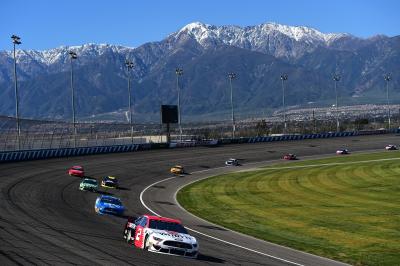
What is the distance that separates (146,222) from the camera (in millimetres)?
26469

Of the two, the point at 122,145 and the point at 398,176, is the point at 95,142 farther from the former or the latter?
the point at 398,176

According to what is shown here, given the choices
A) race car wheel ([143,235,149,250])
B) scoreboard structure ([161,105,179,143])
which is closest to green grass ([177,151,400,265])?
race car wheel ([143,235,149,250])

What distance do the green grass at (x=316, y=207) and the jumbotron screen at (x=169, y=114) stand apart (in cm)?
3839

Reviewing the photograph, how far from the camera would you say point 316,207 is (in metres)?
47.2

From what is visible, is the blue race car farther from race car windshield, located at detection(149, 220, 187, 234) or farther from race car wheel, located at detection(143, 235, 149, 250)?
race car wheel, located at detection(143, 235, 149, 250)

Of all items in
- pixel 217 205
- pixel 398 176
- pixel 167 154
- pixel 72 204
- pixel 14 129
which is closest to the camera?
pixel 72 204

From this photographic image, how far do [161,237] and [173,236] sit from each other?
47 centimetres

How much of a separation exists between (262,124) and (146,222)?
524 feet

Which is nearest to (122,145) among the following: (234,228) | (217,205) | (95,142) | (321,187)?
(95,142)

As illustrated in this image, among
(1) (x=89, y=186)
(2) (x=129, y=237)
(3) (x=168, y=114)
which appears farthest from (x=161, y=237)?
(3) (x=168, y=114)

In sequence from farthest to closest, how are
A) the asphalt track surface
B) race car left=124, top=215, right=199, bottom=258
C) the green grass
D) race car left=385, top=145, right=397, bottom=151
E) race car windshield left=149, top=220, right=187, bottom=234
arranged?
race car left=385, top=145, right=397, bottom=151, the green grass, race car windshield left=149, top=220, right=187, bottom=234, race car left=124, top=215, right=199, bottom=258, the asphalt track surface

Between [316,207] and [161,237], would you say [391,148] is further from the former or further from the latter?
[161,237]

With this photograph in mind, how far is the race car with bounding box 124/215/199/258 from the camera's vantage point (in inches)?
973

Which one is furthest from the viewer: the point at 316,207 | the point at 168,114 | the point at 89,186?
the point at 168,114
